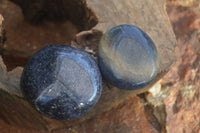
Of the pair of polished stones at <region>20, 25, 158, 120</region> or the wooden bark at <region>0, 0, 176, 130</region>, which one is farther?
the wooden bark at <region>0, 0, 176, 130</region>

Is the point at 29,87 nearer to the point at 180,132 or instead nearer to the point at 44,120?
the point at 44,120

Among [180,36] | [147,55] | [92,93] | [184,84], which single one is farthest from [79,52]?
[180,36]

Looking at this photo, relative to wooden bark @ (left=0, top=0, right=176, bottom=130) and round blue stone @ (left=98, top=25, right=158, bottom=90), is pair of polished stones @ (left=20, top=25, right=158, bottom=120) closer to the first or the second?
round blue stone @ (left=98, top=25, right=158, bottom=90)

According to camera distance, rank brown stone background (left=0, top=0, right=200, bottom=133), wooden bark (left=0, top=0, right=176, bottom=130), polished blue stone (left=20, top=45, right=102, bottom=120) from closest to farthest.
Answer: polished blue stone (left=20, top=45, right=102, bottom=120) < wooden bark (left=0, top=0, right=176, bottom=130) < brown stone background (left=0, top=0, right=200, bottom=133)

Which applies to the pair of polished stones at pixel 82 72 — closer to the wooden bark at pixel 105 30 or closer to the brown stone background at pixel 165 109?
the wooden bark at pixel 105 30

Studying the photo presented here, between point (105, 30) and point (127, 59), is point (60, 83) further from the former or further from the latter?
point (105, 30)

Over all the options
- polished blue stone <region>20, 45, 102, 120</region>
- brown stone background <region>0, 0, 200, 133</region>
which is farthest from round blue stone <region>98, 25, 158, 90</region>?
brown stone background <region>0, 0, 200, 133</region>

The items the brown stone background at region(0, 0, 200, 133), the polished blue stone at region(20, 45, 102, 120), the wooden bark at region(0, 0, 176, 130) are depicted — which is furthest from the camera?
the brown stone background at region(0, 0, 200, 133)
